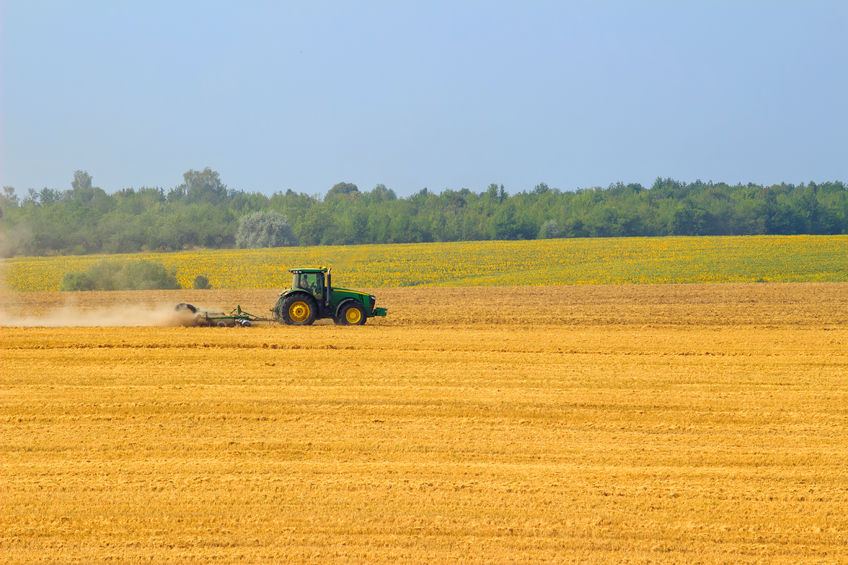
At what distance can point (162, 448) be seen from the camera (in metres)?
12.6

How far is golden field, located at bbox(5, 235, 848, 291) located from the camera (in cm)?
4744

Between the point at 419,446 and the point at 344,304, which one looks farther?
the point at 344,304

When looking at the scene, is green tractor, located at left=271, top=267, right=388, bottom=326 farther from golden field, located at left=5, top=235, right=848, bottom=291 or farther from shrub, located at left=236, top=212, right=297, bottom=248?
shrub, located at left=236, top=212, right=297, bottom=248

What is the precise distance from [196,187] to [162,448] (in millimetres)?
80833

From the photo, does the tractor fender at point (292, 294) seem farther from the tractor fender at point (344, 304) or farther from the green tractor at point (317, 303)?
the tractor fender at point (344, 304)

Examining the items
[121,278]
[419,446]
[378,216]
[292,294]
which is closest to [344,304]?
[292,294]

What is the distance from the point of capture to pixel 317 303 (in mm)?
24094

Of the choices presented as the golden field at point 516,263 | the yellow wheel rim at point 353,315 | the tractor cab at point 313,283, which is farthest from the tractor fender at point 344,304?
the golden field at point 516,263

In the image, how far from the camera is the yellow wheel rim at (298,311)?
23828 mm

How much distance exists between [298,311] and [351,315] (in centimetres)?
117

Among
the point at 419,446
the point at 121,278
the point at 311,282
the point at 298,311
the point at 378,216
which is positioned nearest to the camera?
the point at 419,446

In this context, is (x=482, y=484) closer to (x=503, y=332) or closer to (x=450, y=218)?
(x=503, y=332)

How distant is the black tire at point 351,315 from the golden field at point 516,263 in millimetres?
21025

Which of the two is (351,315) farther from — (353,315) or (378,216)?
(378,216)
